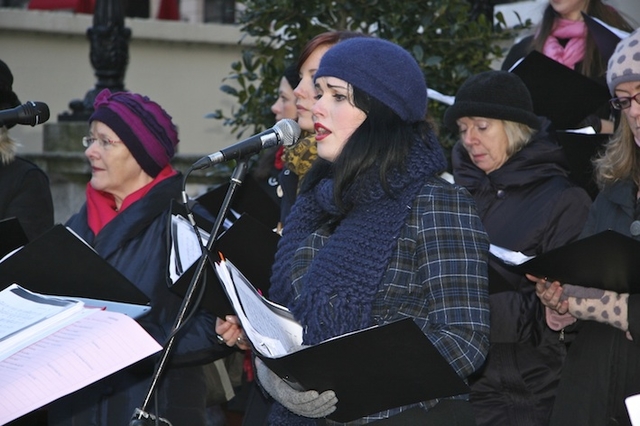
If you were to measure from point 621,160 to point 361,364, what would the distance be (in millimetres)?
1692

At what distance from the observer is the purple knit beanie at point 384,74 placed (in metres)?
3.45

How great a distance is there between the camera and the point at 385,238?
333cm

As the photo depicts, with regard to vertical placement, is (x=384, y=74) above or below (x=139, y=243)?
above

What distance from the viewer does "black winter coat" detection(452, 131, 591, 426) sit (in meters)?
4.39

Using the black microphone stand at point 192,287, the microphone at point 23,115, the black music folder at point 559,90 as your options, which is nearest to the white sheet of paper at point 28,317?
the black microphone stand at point 192,287

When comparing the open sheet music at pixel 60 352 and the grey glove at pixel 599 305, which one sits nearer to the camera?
the open sheet music at pixel 60 352

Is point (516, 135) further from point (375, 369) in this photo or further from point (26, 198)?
point (26, 198)

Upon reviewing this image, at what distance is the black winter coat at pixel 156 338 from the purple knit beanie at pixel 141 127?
0.81 feet

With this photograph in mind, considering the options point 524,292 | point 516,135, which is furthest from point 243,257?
point 516,135

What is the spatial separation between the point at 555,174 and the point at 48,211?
2484mm

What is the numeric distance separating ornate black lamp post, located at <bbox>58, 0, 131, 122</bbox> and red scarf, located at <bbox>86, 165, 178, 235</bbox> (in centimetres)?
484

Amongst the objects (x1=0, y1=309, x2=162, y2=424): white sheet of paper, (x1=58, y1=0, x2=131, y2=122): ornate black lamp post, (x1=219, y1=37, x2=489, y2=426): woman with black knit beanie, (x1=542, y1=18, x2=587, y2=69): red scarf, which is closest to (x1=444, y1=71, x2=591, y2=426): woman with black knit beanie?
(x1=542, y1=18, x2=587, y2=69): red scarf

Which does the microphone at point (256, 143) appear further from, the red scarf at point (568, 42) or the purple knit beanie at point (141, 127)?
the red scarf at point (568, 42)

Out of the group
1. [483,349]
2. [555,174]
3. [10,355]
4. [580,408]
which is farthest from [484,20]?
[10,355]
